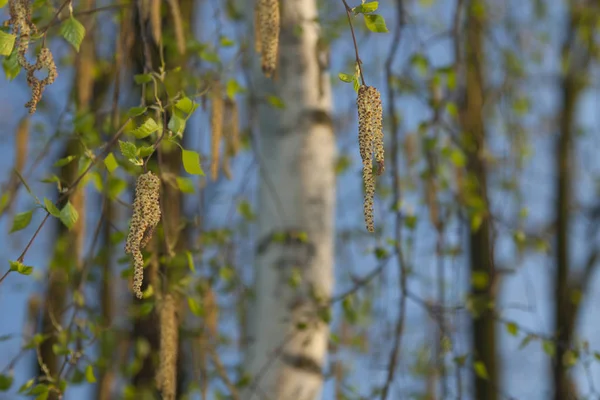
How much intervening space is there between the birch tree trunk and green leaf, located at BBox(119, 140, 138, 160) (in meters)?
1.05

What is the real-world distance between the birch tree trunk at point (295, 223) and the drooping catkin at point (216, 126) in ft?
1.54

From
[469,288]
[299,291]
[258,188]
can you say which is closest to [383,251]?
[299,291]

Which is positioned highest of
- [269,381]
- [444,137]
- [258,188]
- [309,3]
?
[309,3]

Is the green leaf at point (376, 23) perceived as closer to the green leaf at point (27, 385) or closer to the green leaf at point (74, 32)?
the green leaf at point (74, 32)

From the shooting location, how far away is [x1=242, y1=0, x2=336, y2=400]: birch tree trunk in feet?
8.26

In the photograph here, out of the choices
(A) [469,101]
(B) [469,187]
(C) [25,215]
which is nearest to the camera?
→ (C) [25,215]

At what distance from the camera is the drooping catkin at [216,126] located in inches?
77.5

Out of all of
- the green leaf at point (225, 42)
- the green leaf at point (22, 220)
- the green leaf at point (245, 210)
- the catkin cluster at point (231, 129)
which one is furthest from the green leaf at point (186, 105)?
the green leaf at point (245, 210)

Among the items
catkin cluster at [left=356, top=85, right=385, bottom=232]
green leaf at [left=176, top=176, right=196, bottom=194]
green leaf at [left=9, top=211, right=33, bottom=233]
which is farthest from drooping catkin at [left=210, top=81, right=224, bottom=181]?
catkin cluster at [left=356, top=85, right=385, bottom=232]

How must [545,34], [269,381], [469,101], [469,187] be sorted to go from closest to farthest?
[269,381] < [469,187] < [469,101] < [545,34]

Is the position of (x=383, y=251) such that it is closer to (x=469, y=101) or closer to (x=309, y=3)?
(x=309, y=3)

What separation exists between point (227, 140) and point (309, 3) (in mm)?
691

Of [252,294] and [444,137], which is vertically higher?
[444,137]

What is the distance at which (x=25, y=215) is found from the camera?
1.78 m
